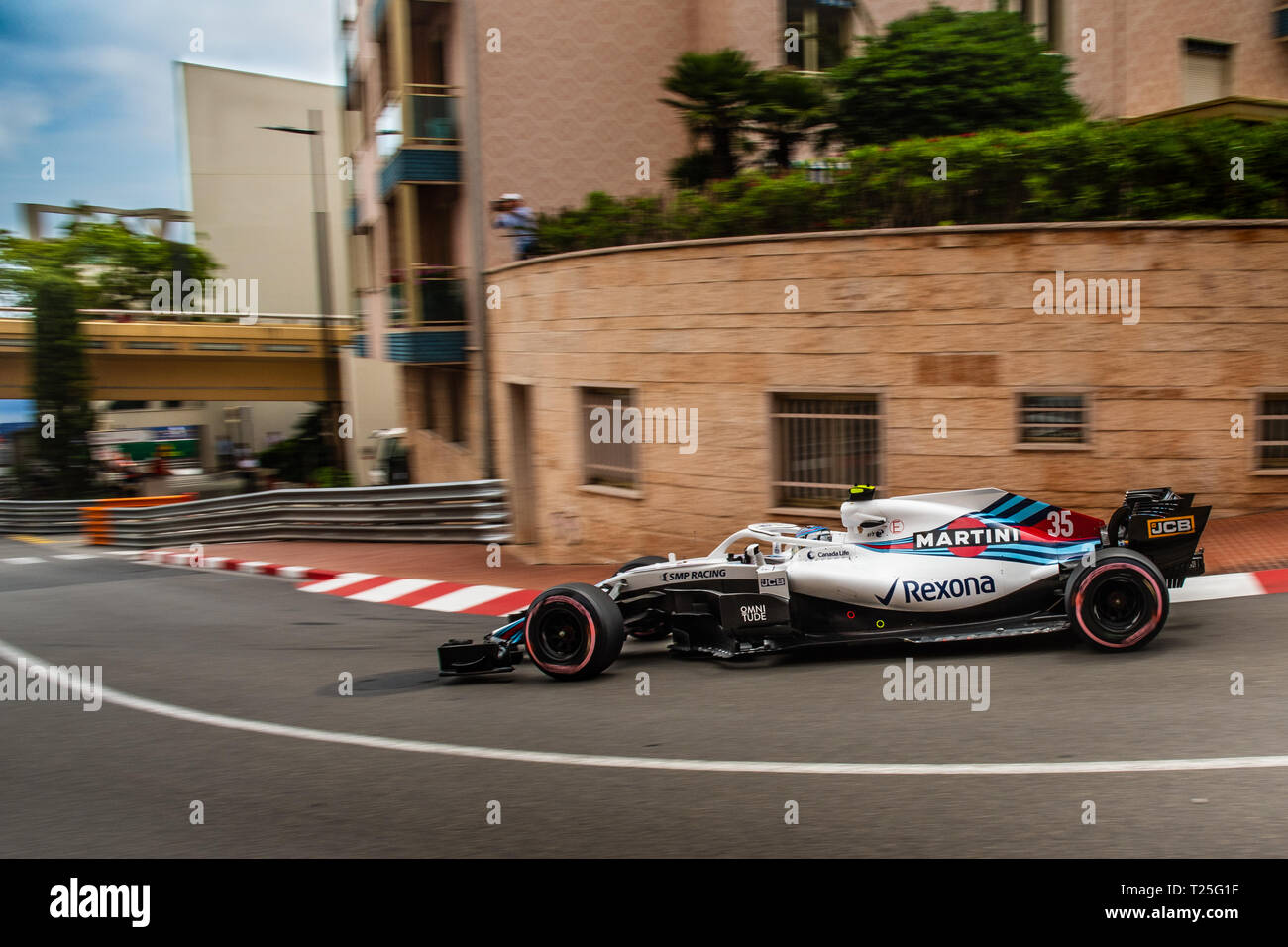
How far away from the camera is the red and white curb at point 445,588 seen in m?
8.57

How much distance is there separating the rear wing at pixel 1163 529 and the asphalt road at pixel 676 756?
19.9 inches

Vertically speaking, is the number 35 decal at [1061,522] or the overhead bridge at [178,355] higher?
Result: the overhead bridge at [178,355]

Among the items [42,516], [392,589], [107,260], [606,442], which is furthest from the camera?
[107,260]

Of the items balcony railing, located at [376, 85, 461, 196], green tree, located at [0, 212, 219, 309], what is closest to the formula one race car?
balcony railing, located at [376, 85, 461, 196]

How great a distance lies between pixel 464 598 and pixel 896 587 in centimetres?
671

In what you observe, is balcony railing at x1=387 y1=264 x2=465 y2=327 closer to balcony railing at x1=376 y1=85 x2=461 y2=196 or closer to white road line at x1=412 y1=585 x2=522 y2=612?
balcony railing at x1=376 y1=85 x2=461 y2=196

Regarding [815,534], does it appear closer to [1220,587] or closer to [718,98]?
[1220,587]

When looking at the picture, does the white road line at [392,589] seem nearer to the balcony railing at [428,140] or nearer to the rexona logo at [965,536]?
the rexona logo at [965,536]

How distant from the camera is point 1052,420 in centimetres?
1086

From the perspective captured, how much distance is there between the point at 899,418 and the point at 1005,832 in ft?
24.4

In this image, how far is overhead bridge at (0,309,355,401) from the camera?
35.5 m

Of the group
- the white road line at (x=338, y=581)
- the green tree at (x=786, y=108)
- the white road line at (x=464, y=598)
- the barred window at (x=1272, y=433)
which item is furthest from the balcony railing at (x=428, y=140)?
the barred window at (x=1272, y=433)

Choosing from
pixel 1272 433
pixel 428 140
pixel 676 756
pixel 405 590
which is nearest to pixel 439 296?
pixel 428 140
